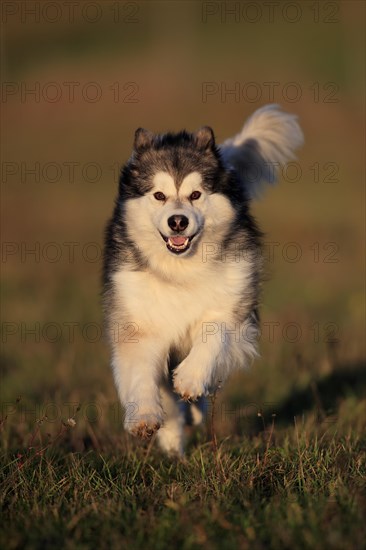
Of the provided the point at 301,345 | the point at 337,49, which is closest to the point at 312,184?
the point at 301,345

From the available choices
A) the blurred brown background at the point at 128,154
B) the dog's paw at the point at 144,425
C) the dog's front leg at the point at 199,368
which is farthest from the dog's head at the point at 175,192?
the blurred brown background at the point at 128,154

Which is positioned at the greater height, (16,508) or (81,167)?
(81,167)

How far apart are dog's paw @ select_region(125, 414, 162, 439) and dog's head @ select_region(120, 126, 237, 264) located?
107cm

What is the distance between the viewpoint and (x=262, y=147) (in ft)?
20.2

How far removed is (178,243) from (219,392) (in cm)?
155

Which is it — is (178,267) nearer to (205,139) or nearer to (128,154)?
(205,139)

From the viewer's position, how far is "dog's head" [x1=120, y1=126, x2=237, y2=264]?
16.1 ft

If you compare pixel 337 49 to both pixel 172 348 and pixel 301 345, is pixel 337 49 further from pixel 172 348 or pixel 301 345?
pixel 172 348

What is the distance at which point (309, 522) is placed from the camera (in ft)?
11.0

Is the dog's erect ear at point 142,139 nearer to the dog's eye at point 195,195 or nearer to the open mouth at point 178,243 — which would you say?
→ the dog's eye at point 195,195

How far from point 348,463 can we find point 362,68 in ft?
97.9

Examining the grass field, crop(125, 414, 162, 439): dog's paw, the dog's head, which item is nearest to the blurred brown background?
the grass field

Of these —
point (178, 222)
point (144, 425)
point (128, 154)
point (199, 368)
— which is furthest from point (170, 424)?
point (128, 154)

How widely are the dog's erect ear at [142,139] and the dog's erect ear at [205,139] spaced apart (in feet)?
1.10
